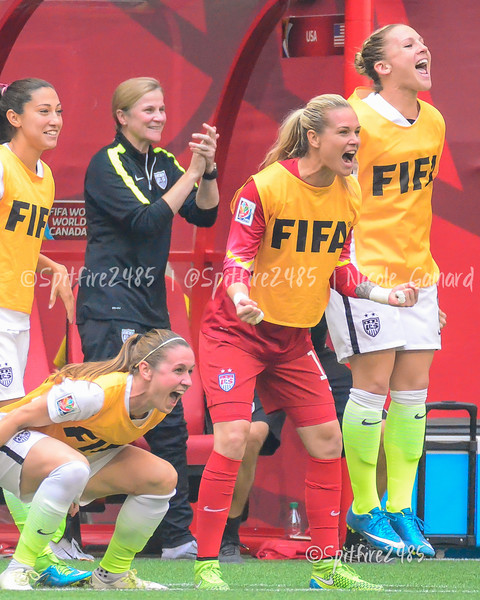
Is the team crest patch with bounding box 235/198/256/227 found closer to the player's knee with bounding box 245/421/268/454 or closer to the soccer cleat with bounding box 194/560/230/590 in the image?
the soccer cleat with bounding box 194/560/230/590

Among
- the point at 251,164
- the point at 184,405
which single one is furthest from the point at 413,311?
the point at 251,164

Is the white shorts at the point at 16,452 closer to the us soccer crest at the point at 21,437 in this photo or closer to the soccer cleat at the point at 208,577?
the us soccer crest at the point at 21,437

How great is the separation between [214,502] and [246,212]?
3.28 feet

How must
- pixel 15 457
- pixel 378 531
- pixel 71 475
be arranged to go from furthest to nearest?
pixel 378 531
pixel 15 457
pixel 71 475

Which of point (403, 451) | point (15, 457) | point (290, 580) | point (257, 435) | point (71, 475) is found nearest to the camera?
point (71, 475)

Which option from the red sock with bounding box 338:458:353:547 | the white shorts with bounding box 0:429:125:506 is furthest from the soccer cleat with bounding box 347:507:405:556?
the white shorts with bounding box 0:429:125:506

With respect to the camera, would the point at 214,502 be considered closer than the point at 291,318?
Yes

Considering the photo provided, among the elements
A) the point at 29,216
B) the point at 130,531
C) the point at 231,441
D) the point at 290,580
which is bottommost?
the point at 290,580

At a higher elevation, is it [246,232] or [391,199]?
[391,199]

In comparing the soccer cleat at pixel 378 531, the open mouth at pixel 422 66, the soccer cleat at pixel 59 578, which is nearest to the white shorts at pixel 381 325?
the soccer cleat at pixel 378 531

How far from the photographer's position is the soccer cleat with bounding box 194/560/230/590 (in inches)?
176

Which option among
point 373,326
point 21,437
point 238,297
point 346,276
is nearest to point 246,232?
point 238,297

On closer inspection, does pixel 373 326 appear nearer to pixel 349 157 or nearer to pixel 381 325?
pixel 381 325

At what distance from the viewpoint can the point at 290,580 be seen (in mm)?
5012
